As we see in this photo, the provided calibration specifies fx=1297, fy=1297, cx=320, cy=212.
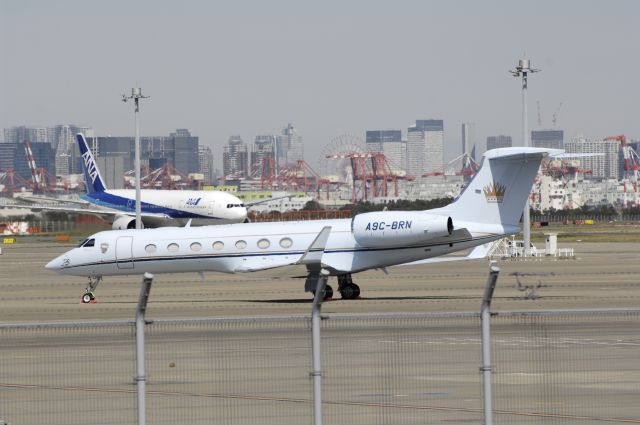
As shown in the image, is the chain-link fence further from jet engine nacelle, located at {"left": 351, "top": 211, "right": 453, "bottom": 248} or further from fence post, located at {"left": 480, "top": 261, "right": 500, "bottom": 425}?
jet engine nacelle, located at {"left": 351, "top": 211, "right": 453, "bottom": 248}

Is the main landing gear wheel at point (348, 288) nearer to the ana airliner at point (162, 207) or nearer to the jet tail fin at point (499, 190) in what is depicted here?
the jet tail fin at point (499, 190)

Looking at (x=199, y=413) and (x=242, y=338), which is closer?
(x=199, y=413)

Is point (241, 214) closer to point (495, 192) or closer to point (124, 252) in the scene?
A: point (124, 252)

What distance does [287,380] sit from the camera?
1479 centimetres

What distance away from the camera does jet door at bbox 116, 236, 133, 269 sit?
38031 millimetres

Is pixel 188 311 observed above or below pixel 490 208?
below

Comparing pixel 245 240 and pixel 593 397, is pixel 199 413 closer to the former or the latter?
pixel 593 397

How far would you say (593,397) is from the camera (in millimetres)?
15352

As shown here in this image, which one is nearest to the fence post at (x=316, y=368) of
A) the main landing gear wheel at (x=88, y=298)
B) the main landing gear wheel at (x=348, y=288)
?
the main landing gear wheel at (x=348, y=288)

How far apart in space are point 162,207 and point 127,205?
283 centimetres

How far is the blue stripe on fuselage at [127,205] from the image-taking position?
90.8 metres

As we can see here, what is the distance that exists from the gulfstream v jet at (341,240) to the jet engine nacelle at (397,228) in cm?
3

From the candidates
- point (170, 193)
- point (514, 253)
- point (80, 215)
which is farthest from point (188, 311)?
point (80, 215)

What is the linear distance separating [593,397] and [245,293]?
26.8 m
